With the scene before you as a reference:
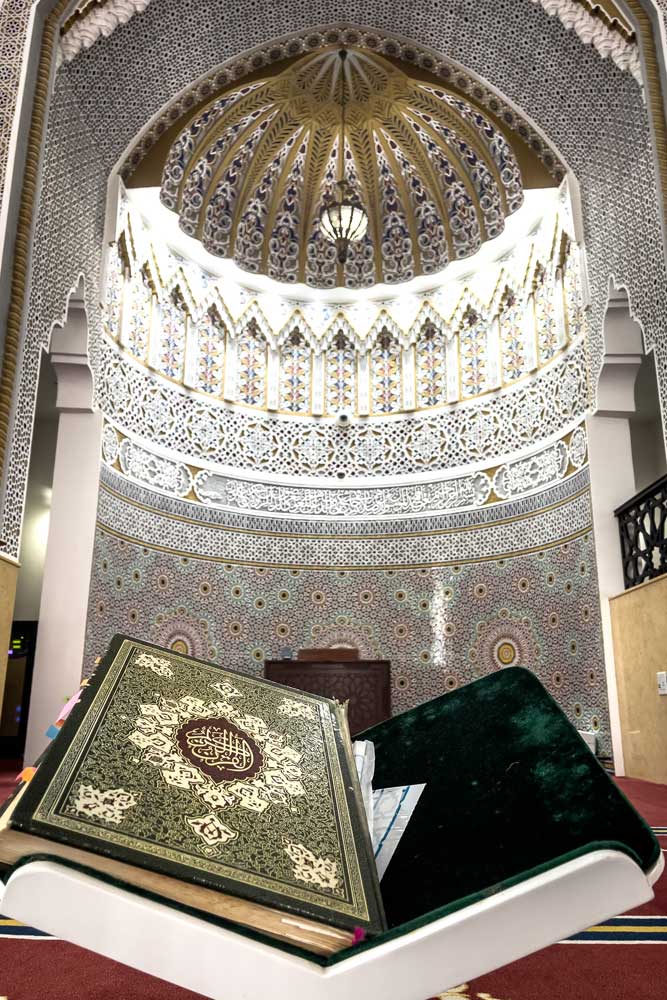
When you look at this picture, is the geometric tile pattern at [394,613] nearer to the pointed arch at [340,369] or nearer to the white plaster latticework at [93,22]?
the pointed arch at [340,369]

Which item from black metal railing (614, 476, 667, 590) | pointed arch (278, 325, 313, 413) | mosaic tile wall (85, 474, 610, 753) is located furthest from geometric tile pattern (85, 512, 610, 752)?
pointed arch (278, 325, 313, 413)

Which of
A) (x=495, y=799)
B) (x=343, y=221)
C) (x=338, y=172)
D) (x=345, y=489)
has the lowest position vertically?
(x=495, y=799)

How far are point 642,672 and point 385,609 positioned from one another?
281 cm

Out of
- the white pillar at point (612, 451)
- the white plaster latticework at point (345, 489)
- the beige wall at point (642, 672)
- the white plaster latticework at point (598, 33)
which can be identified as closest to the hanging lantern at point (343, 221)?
the white plaster latticework at point (598, 33)

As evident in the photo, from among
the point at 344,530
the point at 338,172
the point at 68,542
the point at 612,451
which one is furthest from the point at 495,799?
the point at 338,172

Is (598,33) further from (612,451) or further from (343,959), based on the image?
(343,959)

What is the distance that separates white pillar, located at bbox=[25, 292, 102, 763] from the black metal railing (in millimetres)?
4281

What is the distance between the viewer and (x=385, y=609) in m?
7.66

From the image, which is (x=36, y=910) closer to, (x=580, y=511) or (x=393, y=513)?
(x=580, y=511)

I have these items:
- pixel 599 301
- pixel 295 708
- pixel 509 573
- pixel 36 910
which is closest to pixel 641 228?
pixel 599 301

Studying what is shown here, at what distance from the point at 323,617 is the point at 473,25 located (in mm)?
5326

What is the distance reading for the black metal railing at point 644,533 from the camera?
5.23 metres

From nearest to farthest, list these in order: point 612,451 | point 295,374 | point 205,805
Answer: point 205,805 → point 612,451 → point 295,374

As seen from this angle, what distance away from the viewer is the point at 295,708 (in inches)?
43.7
